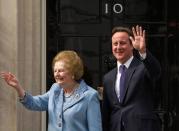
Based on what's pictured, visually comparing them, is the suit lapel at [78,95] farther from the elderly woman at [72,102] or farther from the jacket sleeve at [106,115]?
the jacket sleeve at [106,115]

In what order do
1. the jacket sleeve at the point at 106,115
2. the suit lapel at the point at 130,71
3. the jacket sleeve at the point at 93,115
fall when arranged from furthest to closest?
the jacket sleeve at the point at 106,115, the suit lapel at the point at 130,71, the jacket sleeve at the point at 93,115

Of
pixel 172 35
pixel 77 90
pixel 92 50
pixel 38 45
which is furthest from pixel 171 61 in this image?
pixel 77 90

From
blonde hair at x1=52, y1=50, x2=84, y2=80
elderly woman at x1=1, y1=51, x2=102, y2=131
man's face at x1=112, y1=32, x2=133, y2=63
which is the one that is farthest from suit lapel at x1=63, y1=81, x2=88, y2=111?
man's face at x1=112, y1=32, x2=133, y2=63

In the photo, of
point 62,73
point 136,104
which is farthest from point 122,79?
point 62,73

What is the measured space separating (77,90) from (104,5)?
2752 mm

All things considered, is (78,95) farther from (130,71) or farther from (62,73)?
(130,71)

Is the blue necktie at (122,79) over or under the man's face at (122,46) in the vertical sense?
under

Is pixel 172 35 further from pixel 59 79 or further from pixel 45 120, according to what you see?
pixel 59 79

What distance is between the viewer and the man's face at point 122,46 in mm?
3934

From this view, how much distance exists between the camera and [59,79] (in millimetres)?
3871

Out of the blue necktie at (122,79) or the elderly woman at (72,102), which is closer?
the elderly woman at (72,102)

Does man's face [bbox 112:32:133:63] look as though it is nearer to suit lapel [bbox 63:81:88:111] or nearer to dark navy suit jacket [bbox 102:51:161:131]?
dark navy suit jacket [bbox 102:51:161:131]

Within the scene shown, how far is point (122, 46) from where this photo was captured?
393cm

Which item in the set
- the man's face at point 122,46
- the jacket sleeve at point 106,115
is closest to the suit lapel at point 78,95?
the jacket sleeve at point 106,115
